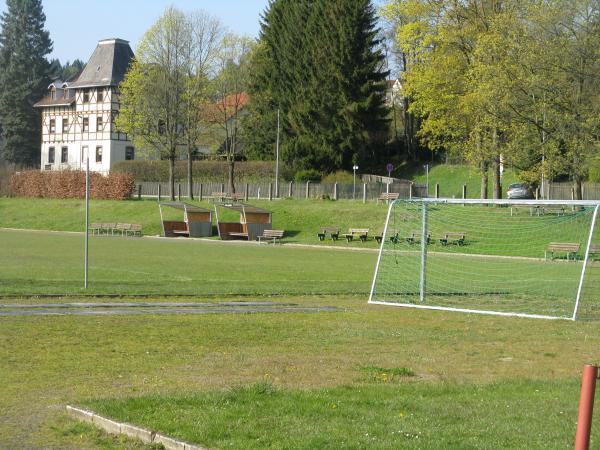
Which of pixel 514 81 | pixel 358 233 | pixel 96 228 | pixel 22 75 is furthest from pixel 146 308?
pixel 22 75

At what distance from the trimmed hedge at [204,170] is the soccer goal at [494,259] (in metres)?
35.1

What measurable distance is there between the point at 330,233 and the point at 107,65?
52.2 metres

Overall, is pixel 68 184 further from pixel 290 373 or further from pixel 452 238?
pixel 290 373

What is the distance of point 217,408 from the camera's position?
28.2ft

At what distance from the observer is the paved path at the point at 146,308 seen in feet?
55.4

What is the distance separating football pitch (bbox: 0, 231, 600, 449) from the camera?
784 cm

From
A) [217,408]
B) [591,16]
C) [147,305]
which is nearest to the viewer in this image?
[217,408]

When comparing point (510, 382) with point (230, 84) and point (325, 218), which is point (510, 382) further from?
point (230, 84)

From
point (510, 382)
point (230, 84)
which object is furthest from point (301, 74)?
point (510, 382)

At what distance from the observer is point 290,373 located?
10914 mm

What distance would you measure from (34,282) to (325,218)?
120ft

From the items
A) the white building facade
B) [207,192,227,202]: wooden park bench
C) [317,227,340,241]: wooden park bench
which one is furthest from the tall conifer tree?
[317,227,340,241]: wooden park bench

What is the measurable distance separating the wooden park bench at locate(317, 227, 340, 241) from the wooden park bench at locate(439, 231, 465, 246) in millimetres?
8975

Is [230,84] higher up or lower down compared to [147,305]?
higher up
